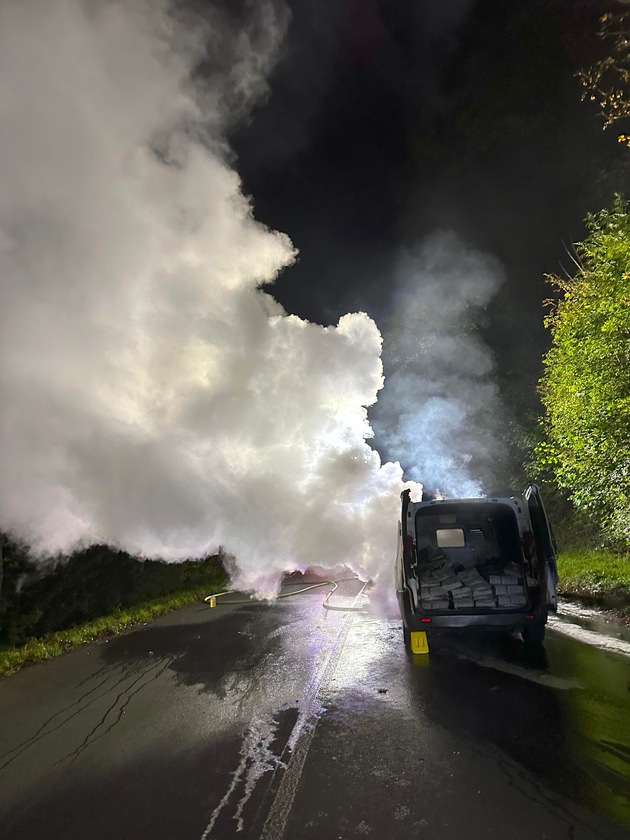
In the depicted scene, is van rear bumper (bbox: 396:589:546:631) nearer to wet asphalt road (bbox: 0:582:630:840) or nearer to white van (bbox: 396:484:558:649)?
white van (bbox: 396:484:558:649)

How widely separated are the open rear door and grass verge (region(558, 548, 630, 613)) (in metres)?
3.71

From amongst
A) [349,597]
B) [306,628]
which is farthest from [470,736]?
[349,597]

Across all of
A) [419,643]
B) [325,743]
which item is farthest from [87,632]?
[325,743]

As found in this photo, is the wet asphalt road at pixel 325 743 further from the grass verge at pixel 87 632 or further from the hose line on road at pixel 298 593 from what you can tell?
the hose line on road at pixel 298 593

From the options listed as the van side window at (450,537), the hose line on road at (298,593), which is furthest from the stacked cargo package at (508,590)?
the hose line on road at (298,593)

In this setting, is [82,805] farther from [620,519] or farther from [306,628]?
[620,519]

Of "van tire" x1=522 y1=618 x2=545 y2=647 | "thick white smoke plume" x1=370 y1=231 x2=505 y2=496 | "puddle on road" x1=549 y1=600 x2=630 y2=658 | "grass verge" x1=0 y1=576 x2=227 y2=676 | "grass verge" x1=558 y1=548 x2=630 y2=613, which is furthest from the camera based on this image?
"thick white smoke plume" x1=370 y1=231 x2=505 y2=496

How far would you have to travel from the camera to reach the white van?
21.5 ft

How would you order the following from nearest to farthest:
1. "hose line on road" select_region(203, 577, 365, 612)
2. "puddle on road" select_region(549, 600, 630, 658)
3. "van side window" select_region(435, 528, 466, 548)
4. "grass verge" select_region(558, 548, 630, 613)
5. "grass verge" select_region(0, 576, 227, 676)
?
"puddle on road" select_region(549, 600, 630, 658) < "grass verge" select_region(0, 576, 227, 676) < "van side window" select_region(435, 528, 466, 548) < "grass verge" select_region(558, 548, 630, 613) < "hose line on road" select_region(203, 577, 365, 612)

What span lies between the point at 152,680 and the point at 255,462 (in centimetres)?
742

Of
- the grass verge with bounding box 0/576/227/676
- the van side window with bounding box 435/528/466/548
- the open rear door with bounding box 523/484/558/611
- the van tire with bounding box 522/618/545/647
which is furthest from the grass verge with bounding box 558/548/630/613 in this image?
the grass verge with bounding box 0/576/227/676

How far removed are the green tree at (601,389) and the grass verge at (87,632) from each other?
945 centimetres

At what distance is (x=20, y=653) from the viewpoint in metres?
7.48

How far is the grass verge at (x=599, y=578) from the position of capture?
10.6 meters
